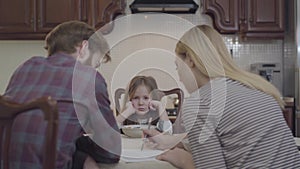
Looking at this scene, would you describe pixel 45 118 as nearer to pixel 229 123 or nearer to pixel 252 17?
pixel 229 123

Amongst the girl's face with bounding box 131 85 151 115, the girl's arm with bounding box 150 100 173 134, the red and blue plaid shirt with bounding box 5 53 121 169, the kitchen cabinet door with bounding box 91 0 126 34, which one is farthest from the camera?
the kitchen cabinet door with bounding box 91 0 126 34

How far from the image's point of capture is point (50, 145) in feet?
3.24

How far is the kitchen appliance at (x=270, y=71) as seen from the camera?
4.02m

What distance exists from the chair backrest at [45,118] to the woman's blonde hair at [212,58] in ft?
2.03

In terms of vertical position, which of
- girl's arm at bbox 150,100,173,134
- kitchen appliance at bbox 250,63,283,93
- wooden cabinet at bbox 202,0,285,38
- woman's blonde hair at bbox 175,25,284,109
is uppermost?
wooden cabinet at bbox 202,0,285,38

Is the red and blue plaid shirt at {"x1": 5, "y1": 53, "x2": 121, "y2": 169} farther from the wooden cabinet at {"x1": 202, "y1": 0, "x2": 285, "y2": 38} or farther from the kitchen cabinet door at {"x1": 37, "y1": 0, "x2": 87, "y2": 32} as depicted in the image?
the wooden cabinet at {"x1": 202, "y1": 0, "x2": 285, "y2": 38}

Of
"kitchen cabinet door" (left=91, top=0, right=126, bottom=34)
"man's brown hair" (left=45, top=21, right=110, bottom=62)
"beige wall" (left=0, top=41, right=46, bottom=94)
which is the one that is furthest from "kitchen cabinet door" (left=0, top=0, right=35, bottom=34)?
"man's brown hair" (left=45, top=21, right=110, bottom=62)

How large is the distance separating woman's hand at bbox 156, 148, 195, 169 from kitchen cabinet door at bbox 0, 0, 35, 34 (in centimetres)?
284

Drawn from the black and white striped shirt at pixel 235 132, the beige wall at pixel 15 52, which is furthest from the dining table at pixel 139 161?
the beige wall at pixel 15 52

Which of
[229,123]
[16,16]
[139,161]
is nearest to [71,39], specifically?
[139,161]

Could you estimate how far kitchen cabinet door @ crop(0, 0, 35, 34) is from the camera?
154 inches

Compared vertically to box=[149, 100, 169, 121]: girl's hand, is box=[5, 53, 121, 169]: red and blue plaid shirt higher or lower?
higher

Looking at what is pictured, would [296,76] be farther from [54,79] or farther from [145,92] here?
[54,79]

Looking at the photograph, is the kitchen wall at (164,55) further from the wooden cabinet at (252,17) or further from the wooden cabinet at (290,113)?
the wooden cabinet at (290,113)
